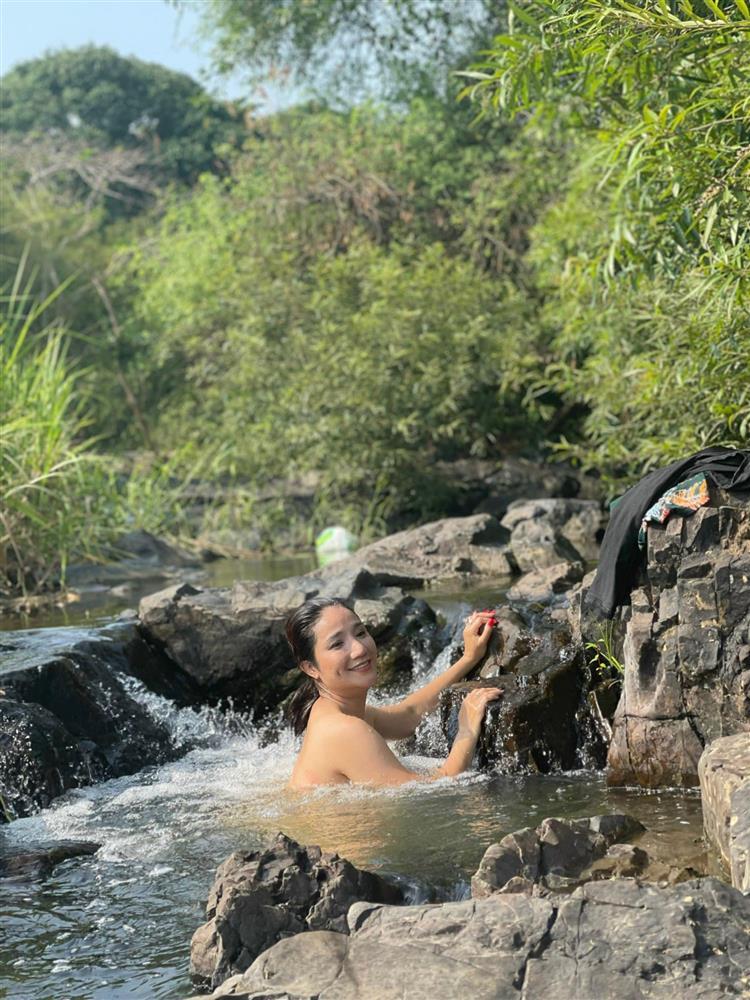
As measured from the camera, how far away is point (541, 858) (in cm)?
394

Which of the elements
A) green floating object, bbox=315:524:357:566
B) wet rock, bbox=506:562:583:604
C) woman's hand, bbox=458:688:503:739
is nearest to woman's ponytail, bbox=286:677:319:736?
woman's hand, bbox=458:688:503:739

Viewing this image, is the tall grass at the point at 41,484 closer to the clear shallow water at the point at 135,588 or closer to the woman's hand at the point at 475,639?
the clear shallow water at the point at 135,588

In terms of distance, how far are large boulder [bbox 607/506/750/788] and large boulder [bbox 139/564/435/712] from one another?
261cm

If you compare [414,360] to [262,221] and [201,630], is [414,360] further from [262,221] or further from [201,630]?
[201,630]

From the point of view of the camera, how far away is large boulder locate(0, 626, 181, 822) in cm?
654

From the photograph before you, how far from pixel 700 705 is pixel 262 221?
45.0 feet

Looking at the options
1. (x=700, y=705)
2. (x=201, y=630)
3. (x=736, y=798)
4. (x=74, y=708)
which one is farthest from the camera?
(x=201, y=630)

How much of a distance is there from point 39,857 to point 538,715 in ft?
7.48

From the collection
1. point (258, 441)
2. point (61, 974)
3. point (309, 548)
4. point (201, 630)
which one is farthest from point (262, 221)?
point (61, 974)

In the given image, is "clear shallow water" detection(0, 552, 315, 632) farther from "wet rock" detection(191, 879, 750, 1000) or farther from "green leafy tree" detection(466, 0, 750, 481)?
"wet rock" detection(191, 879, 750, 1000)

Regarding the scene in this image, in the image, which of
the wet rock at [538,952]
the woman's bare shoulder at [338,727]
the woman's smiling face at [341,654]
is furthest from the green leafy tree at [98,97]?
the wet rock at [538,952]

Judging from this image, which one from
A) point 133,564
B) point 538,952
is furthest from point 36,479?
point 538,952

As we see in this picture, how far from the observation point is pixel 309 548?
1576cm

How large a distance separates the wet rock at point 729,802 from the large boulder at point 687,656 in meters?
0.92
